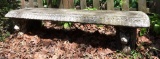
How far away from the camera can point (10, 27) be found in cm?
529

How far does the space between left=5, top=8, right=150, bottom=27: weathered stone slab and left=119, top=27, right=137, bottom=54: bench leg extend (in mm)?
195

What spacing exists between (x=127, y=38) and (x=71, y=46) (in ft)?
2.98

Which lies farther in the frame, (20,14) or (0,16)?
(0,16)

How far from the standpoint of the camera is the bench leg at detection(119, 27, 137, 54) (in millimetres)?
4039

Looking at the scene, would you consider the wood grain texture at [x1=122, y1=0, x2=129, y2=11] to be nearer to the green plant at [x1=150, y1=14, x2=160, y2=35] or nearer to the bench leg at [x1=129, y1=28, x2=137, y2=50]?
the green plant at [x1=150, y1=14, x2=160, y2=35]

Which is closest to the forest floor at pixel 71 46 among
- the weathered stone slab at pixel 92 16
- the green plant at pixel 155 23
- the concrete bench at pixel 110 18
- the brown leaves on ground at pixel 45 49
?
the brown leaves on ground at pixel 45 49

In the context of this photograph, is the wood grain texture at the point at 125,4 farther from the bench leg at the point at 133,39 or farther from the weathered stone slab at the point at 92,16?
the bench leg at the point at 133,39

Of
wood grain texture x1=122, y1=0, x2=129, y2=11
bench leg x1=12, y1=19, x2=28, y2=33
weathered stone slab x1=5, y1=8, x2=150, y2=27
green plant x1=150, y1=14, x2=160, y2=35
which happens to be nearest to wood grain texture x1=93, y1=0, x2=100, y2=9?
wood grain texture x1=122, y1=0, x2=129, y2=11

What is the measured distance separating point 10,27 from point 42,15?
1.12 m

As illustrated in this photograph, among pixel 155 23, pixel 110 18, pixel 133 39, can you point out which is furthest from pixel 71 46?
pixel 155 23

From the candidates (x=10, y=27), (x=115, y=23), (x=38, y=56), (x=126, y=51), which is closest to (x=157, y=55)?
(x=126, y=51)

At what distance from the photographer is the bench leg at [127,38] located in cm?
404

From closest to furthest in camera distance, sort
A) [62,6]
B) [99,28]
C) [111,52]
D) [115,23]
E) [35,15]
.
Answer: [115,23] → [111,52] → [35,15] → [99,28] → [62,6]

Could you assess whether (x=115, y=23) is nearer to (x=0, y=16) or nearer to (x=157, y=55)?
(x=157, y=55)
